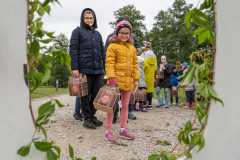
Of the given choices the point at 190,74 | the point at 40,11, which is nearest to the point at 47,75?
the point at 40,11

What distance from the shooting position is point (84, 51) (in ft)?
11.1

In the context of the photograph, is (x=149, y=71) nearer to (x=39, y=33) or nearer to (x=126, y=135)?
(x=126, y=135)

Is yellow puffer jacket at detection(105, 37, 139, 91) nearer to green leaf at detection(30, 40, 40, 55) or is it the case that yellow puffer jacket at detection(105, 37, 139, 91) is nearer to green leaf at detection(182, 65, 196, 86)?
green leaf at detection(182, 65, 196, 86)

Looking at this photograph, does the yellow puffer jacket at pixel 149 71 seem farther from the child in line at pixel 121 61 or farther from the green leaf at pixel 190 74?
the green leaf at pixel 190 74

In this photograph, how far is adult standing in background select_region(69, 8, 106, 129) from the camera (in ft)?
10.9

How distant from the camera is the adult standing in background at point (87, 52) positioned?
3.31 m

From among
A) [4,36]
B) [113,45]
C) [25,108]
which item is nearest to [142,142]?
[113,45]

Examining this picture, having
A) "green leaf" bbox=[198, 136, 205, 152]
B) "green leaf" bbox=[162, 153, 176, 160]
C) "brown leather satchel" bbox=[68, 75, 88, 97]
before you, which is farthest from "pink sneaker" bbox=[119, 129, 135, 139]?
"green leaf" bbox=[198, 136, 205, 152]

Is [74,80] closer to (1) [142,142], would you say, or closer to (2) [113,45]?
(2) [113,45]

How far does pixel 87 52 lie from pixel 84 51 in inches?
2.2

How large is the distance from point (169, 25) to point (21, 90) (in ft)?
107

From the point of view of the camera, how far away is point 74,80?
351 centimetres

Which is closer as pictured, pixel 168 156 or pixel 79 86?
pixel 168 156

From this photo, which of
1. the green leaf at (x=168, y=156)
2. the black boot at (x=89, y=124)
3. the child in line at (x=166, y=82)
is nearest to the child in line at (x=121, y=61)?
the black boot at (x=89, y=124)
